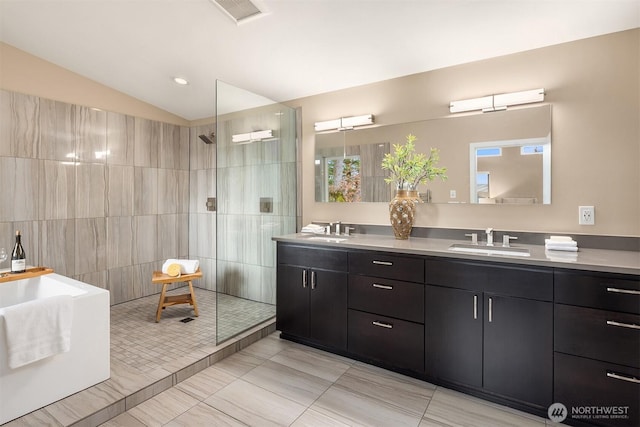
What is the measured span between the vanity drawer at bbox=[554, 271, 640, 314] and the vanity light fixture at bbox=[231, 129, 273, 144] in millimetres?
2523

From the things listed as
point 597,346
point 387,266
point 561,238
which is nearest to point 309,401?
point 387,266

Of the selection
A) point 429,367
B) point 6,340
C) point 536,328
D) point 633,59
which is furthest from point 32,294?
point 633,59

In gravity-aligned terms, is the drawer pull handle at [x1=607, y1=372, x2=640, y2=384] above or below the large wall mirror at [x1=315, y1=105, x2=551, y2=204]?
below

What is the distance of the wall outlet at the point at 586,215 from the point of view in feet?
7.14

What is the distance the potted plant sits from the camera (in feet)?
8.68

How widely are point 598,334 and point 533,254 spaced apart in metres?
0.51

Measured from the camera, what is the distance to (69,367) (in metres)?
1.97

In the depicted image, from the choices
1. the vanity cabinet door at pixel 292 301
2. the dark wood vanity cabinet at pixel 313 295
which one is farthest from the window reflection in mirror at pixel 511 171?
the vanity cabinet door at pixel 292 301

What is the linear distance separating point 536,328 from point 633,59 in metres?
1.88

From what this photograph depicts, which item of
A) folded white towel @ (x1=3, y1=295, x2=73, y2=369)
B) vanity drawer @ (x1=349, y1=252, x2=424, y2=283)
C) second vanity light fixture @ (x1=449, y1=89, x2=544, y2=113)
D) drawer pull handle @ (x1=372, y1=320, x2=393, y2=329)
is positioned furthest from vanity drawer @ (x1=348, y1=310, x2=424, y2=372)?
folded white towel @ (x1=3, y1=295, x2=73, y2=369)

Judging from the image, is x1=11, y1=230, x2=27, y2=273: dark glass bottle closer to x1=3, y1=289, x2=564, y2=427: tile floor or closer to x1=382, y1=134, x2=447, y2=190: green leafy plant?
x1=3, y1=289, x2=564, y2=427: tile floor

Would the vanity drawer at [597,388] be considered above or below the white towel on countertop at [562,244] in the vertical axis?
below

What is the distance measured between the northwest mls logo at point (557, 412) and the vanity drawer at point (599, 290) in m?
0.60

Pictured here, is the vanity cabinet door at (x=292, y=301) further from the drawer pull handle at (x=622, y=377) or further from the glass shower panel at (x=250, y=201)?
the drawer pull handle at (x=622, y=377)
